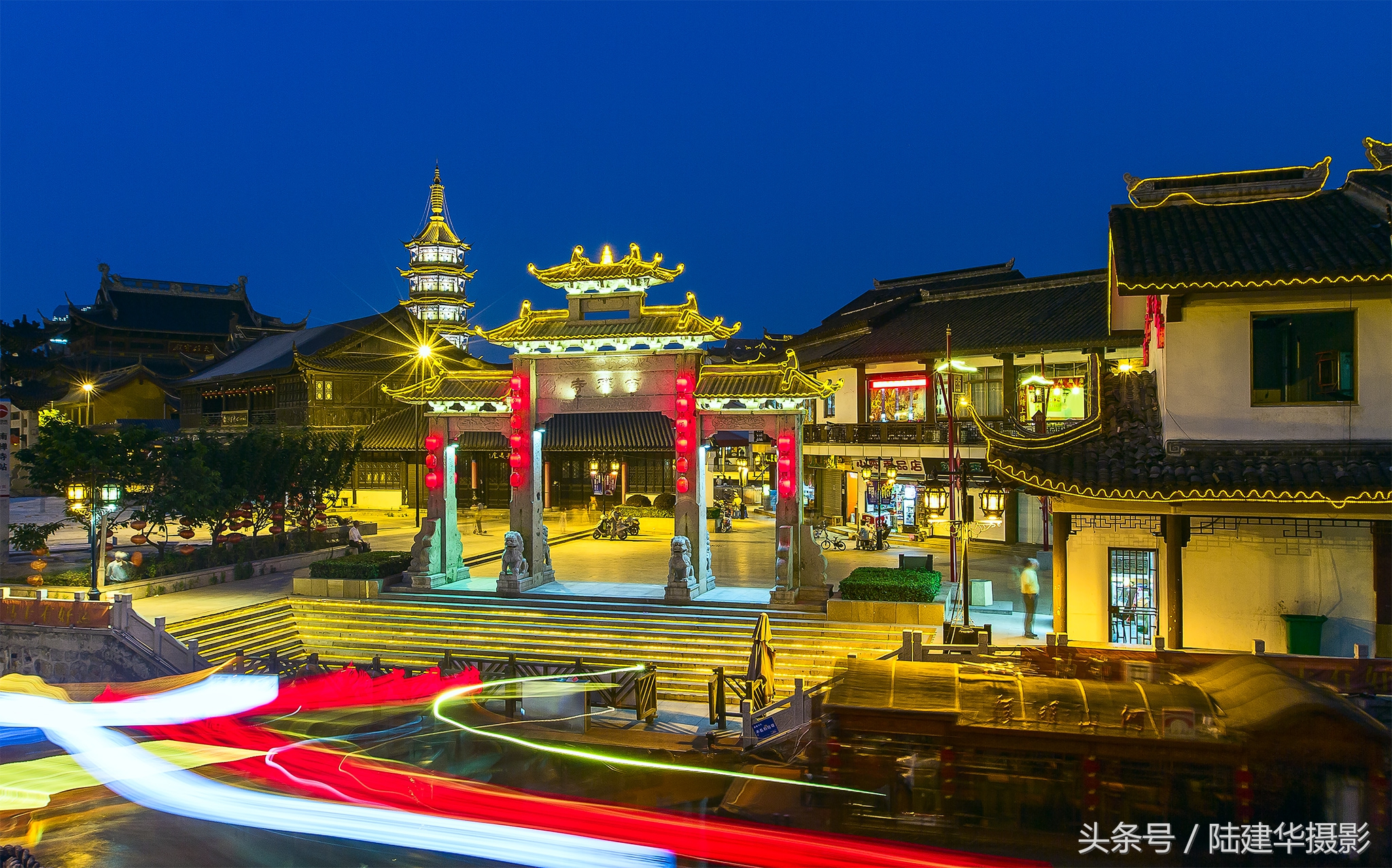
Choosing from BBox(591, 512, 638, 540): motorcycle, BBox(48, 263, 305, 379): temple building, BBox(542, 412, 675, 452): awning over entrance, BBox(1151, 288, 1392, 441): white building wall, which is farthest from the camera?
BBox(48, 263, 305, 379): temple building

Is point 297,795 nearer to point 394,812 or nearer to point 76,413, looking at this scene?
point 394,812

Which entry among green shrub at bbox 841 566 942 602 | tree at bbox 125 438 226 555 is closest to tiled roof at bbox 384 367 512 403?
tree at bbox 125 438 226 555

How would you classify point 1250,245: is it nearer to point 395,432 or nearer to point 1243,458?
point 1243,458

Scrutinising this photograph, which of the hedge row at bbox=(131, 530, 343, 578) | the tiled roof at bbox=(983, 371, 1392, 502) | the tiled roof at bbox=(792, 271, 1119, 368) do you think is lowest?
the hedge row at bbox=(131, 530, 343, 578)

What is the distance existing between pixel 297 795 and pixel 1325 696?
10.1 metres

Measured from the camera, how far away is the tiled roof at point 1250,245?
457 inches

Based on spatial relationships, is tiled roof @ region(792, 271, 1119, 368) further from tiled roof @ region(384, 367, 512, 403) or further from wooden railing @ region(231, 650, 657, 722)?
wooden railing @ region(231, 650, 657, 722)

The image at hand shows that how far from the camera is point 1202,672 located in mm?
8984

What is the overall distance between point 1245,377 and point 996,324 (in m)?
18.7

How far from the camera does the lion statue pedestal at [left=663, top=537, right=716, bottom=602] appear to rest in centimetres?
1819

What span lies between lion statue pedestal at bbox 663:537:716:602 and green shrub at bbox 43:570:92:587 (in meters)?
13.6

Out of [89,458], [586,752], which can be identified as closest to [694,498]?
[586,752]

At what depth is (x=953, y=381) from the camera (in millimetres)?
28594

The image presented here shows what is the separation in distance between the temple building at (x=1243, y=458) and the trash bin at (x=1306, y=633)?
0.02 metres
